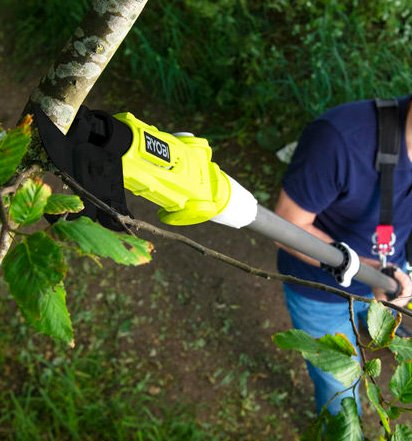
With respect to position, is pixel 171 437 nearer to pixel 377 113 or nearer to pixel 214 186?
pixel 377 113

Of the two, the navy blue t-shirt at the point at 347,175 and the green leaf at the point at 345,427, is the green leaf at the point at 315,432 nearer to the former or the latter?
the green leaf at the point at 345,427

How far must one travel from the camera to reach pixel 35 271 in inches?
16.1

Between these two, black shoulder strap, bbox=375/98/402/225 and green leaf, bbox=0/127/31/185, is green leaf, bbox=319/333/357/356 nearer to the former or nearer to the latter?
green leaf, bbox=0/127/31/185

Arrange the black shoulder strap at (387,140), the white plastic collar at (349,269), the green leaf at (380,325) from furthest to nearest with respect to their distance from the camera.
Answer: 1. the black shoulder strap at (387,140)
2. the white plastic collar at (349,269)
3. the green leaf at (380,325)

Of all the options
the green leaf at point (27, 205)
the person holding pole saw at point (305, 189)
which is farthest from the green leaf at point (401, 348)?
the green leaf at point (27, 205)

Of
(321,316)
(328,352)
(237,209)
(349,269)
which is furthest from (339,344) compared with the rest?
(321,316)

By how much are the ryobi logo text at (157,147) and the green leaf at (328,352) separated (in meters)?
0.26

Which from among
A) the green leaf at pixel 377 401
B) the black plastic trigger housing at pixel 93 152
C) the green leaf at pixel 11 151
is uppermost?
the green leaf at pixel 11 151

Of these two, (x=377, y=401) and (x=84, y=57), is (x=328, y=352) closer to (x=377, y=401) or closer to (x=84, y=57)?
(x=377, y=401)

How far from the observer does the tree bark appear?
0.58m

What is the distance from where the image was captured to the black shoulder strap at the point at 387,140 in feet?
5.08

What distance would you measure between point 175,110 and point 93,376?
150cm

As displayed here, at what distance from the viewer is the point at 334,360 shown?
0.63m

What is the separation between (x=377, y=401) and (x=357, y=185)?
1.12m
